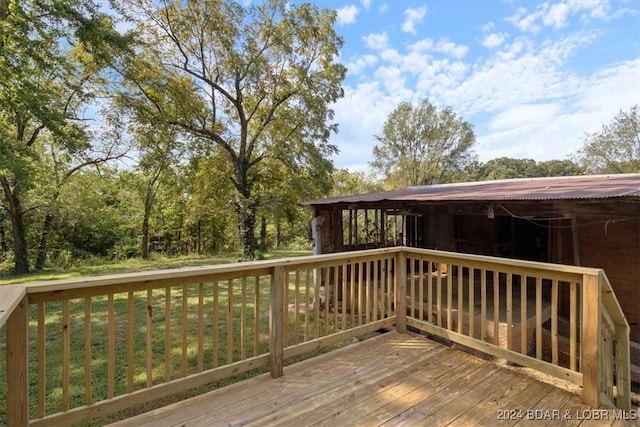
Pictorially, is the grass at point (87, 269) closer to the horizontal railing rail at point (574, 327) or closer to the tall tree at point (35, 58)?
the tall tree at point (35, 58)

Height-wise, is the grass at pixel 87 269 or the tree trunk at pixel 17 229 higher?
the tree trunk at pixel 17 229

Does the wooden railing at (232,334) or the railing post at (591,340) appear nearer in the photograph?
the wooden railing at (232,334)

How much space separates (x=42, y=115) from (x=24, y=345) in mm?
9496

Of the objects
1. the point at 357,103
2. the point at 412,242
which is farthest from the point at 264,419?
the point at 357,103

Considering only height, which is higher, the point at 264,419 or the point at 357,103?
the point at 357,103

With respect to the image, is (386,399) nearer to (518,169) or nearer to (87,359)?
(87,359)

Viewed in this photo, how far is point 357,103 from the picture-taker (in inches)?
704

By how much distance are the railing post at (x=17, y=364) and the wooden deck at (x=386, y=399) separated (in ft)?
2.12

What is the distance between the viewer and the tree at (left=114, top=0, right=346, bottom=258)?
474 inches

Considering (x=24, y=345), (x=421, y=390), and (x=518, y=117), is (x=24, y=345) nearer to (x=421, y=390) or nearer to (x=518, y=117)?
(x=421, y=390)

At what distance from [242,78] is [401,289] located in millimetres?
12076

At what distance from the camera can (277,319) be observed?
2.65m

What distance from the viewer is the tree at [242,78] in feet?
39.5

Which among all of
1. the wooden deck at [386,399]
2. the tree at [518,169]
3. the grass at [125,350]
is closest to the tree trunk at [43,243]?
the grass at [125,350]
